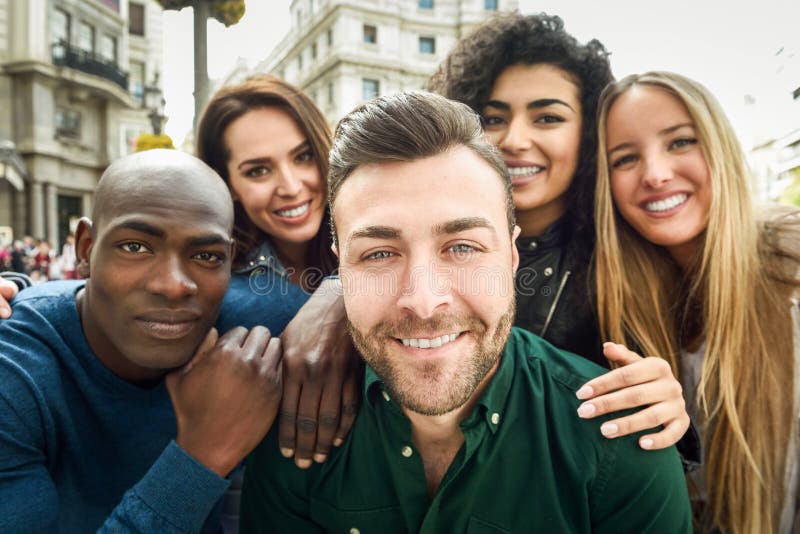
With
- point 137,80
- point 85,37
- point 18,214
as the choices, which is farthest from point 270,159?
point 137,80

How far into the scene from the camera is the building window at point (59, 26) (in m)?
20.9

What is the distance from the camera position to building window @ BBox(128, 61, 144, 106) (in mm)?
27781

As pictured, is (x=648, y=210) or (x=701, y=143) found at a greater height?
(x=701, y=143)

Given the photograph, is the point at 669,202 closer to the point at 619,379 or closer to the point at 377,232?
the point at 619,379

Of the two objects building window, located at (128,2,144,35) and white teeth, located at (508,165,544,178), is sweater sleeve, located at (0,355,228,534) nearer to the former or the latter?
white teeth, located at (508,165,544,178)

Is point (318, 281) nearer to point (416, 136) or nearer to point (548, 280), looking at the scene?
point (548, 280)

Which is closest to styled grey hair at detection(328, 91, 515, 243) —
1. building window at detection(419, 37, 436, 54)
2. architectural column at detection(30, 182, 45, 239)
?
architectural column at detection(30, 182, 45, 239)

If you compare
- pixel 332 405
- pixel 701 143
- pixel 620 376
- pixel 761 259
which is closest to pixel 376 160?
pixel 332 405

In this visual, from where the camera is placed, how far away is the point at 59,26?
2131 cm

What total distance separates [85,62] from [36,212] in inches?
287

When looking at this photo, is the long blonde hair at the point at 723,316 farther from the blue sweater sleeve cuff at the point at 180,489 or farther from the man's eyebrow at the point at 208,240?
the blue sweater sleeve cuff at the point at 180,489

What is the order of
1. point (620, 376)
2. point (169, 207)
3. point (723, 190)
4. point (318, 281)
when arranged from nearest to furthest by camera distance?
point (620, 376), point (169, 207), point (723, 190), point (318, 281)

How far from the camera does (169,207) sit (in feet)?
6.15

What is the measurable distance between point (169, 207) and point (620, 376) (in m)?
1.82
